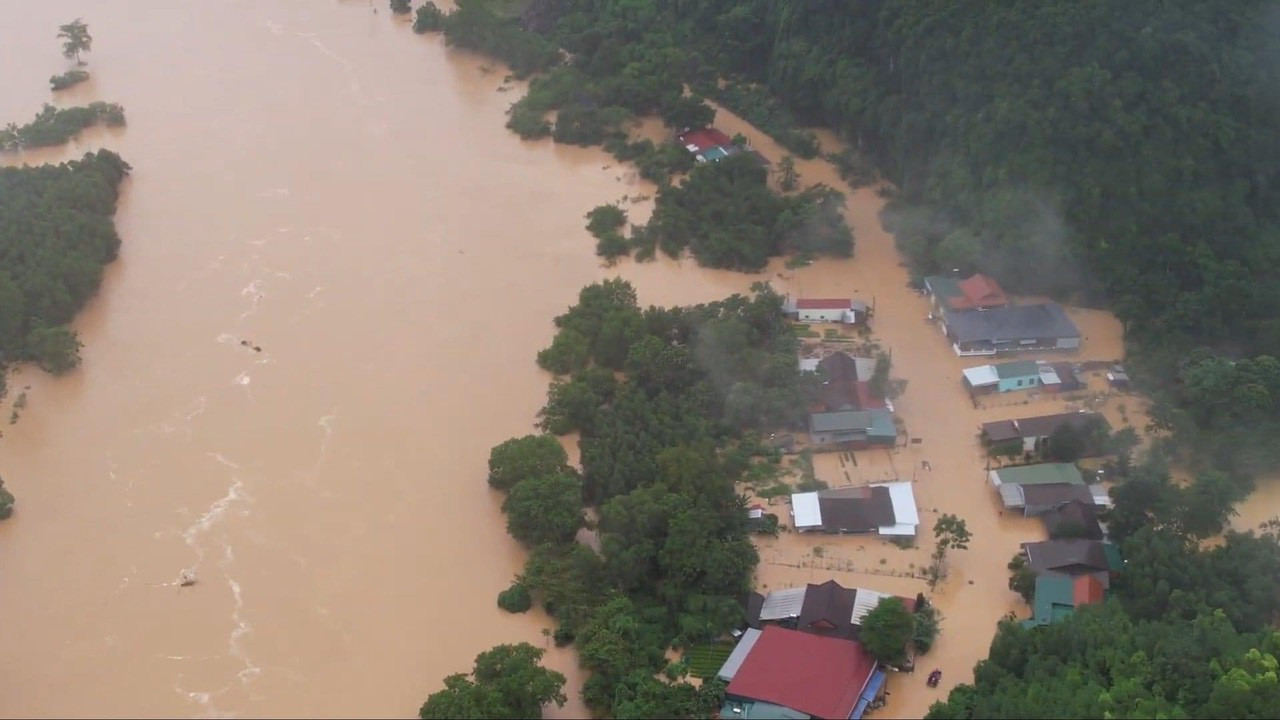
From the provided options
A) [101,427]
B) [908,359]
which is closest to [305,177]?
[101,427]

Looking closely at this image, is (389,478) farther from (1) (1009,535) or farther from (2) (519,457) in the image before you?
(1) (1009,535)

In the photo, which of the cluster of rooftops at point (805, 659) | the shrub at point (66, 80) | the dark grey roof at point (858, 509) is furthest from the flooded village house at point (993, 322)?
the shrub at point (66, 80)

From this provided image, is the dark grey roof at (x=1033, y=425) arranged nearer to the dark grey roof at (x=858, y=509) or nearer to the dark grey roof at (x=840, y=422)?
the dark grey roof at (x=840, y=422)

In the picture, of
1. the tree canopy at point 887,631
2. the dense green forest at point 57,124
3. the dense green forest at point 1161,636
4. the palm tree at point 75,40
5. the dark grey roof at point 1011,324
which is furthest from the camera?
the palm tree at point 75,40

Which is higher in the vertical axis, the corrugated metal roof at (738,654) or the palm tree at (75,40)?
the corrugated metal roof at (738,654)

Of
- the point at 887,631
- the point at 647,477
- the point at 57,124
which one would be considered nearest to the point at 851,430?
the point at 647,477

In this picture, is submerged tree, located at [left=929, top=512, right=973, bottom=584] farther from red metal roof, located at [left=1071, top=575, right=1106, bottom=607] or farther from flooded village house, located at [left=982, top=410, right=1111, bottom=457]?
flooded village house, located at [left=982, top=410, right=1111, bottom=457]

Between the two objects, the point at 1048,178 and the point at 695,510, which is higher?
the point at 1048,178
